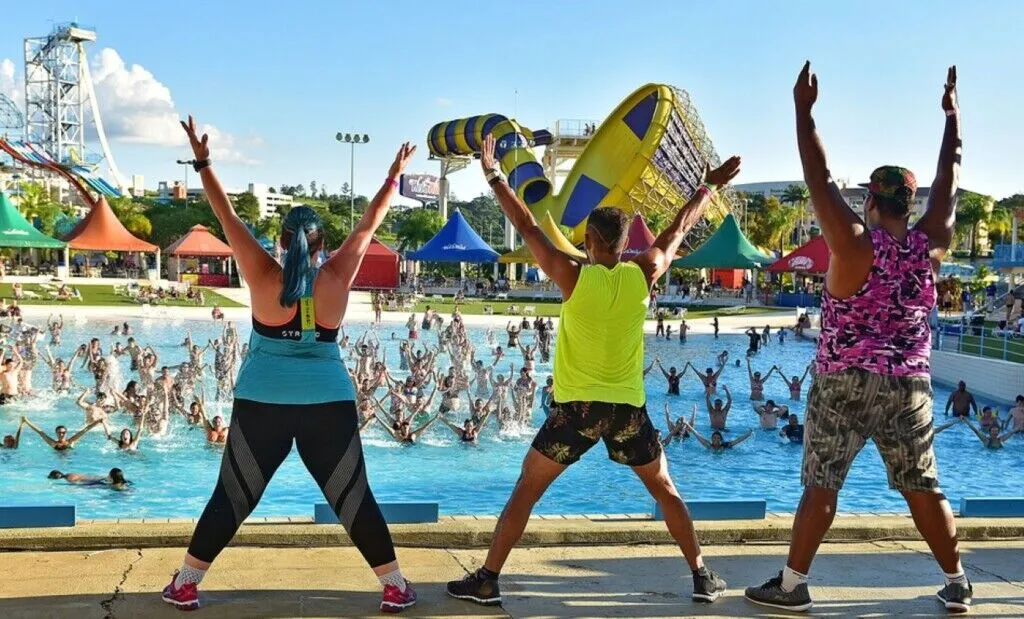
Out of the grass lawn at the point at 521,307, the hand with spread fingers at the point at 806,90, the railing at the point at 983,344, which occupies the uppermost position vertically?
the hand with spread fingers at the point at 806,90

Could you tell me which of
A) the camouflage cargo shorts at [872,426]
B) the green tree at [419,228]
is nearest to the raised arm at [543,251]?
the camouflage cargo shorts at [872,426]

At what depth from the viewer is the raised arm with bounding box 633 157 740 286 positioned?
3977 millimetres

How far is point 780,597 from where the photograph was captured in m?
3.83

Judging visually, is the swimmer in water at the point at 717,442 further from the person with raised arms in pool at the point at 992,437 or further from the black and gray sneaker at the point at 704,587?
the black and gray sneaker at the point at 704,587

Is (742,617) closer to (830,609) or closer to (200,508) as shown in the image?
(830,609)

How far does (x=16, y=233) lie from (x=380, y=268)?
16.2m

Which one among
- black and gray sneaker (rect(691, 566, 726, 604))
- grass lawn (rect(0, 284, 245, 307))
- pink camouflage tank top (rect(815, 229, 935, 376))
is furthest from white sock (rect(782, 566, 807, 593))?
grass lawn (rect(0, 284, 245, 307))

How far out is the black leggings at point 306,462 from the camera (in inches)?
Result: 141

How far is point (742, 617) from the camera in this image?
3.74 m

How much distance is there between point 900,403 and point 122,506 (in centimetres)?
802

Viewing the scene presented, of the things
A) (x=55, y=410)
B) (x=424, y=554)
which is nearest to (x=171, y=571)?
(x=424, y=554)

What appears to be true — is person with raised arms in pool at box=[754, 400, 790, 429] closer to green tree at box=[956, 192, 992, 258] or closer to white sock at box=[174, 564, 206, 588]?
white sock at box=[174, 564, 206, 588]

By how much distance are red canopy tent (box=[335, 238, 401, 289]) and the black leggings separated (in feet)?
142

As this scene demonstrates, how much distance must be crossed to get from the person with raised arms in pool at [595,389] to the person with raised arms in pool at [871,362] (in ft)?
1.73
